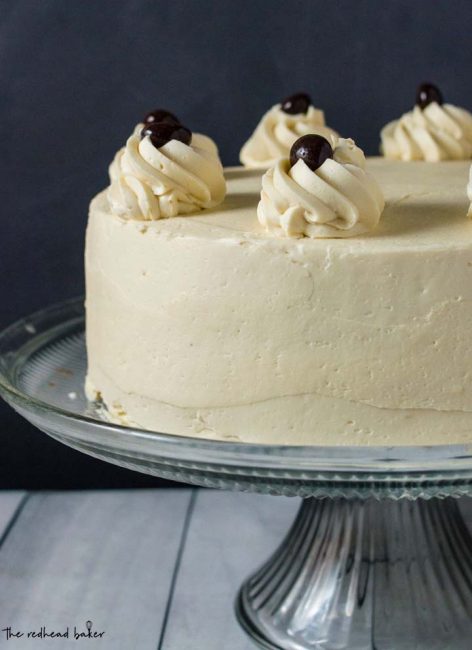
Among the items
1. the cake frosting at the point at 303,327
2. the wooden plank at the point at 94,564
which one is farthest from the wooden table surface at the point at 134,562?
the cake frosting at the point at 303,327

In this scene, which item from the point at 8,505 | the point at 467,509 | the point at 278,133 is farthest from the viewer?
the point at 8,505

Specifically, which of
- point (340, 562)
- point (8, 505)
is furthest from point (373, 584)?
point (8, 505)

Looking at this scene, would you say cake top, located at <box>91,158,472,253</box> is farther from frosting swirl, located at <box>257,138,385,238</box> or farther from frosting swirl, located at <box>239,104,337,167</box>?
frosting swirl, located at <box>239,104,337,167</box>

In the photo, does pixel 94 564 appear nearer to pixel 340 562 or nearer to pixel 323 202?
pixel 340 562

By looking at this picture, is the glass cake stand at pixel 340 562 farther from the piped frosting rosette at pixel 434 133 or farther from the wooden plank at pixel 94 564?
the piped frosting rosette at pixel 434 133

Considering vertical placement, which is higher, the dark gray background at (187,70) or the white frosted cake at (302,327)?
the dark gray background at (187,70)

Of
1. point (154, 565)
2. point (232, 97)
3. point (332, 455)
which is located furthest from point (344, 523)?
point (232, 97)
